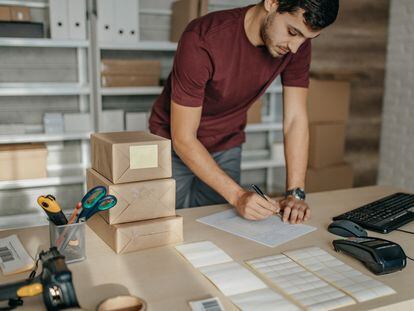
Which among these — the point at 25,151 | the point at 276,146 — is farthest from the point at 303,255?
the point at 276,146

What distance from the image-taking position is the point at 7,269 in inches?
39.7

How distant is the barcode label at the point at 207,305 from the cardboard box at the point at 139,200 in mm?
317

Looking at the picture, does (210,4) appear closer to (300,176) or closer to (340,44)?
(340,44)

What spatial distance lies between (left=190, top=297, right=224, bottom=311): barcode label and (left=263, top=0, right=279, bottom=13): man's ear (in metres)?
0.91

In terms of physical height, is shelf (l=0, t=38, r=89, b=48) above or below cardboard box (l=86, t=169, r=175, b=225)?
above

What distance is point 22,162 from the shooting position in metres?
2.76

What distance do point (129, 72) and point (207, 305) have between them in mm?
2268

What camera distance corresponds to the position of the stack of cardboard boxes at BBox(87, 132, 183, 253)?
1.09 meters

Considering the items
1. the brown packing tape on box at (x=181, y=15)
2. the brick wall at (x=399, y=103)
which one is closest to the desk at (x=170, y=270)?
the brown packing tape on box at (x=181, y=15)

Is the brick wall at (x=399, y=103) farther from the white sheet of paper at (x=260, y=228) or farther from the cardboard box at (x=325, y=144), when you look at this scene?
the white sheet of paper at (x=260, y=228)

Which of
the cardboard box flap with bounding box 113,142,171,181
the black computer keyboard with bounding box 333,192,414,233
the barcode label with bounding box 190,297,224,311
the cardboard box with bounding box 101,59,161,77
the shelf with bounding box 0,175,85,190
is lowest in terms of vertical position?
the shelf with bounding box 0,175,85,190

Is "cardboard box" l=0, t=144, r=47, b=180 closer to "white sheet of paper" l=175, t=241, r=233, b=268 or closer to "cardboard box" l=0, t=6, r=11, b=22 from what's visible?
"cardboard box" l=0, t=6, r=11, b=22

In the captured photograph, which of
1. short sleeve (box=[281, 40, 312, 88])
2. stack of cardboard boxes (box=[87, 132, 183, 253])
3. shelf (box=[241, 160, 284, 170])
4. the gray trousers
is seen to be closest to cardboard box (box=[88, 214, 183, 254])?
stack of cardboard boxes (box=[87, 132, 183, 253])

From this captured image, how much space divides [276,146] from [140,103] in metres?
1.02
